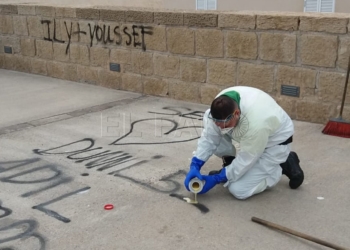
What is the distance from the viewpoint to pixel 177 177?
Answer: 4121mm

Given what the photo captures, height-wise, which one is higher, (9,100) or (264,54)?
(264,54)

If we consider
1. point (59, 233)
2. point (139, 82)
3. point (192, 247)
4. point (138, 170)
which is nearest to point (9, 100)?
point (139, 82)

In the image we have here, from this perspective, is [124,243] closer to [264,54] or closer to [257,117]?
[257,117]

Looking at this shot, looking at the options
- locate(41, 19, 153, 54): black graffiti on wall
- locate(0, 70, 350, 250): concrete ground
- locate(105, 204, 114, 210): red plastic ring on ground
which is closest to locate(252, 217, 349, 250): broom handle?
locate(0, 70, 350, 250): concrete ground

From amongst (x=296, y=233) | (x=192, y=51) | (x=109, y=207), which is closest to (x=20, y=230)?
(x=109, y=207)

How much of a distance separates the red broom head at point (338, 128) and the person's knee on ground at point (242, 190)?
1.74 meters

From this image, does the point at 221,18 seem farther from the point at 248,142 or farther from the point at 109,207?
the point at 109,207

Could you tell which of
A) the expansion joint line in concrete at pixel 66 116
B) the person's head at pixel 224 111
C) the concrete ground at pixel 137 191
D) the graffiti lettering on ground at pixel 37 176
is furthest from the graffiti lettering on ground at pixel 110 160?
the expansion joint line in concrete at pixel 66 116

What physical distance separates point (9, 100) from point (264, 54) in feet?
12.3

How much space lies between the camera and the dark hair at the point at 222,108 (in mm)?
3279

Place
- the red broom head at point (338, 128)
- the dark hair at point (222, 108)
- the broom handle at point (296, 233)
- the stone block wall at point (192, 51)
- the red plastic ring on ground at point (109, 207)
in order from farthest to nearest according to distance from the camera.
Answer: the stone block wall at point (192, 51)
the red broom head at point (338, 128)
the red plastic ring on ground at point (109, 207)
the dark hair at point (222, 108)
the broom handle at point (296, 233)

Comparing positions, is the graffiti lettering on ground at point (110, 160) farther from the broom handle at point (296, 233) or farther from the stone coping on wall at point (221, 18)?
the stone coping on wall at point (221, 18)

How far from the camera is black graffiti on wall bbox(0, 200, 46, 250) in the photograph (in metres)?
3.18

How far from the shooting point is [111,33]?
23.4 feet
